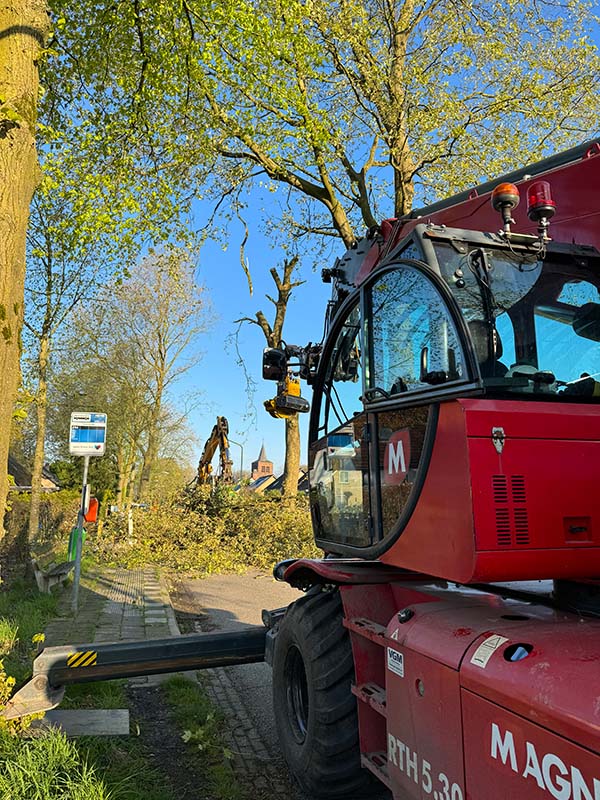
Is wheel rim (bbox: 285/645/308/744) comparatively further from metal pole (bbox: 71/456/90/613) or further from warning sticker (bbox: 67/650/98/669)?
metal pole (bbox: 71/456/90/613)

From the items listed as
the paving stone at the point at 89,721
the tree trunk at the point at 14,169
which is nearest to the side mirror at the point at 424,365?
the tree trunk at the point at 14,169

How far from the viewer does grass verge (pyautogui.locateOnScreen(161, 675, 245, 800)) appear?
13.1 feet

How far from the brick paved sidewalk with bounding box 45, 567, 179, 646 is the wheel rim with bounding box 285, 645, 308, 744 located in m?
Answer: 3.52

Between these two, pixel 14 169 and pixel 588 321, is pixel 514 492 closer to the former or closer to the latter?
pixel 588 321

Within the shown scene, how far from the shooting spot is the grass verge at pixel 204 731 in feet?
13.1

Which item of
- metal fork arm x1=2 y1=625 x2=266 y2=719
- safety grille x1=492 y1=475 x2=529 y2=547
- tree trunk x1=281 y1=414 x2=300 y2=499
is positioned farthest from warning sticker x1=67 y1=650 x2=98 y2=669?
tree trunk x1=281 y1=414 x2=300 y2=499

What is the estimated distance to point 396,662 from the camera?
3029 mm

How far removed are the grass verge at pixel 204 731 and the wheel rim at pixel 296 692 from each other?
501mm

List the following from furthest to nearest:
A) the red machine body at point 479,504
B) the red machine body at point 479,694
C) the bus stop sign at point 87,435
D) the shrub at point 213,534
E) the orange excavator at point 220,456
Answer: the orange excavator at point 220,456
the shrub at point 213,534
the bus stop sign at point 87,435
the red machine body at point 479,504
the red machine body at point 479,694

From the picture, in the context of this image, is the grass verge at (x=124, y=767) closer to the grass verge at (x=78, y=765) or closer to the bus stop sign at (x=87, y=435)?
the grass verge at (x=78, y=765)

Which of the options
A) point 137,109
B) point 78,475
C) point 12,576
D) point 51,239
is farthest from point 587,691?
point 78,475

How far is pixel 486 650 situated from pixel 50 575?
826cm

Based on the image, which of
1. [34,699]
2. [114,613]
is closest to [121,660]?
[34,699]

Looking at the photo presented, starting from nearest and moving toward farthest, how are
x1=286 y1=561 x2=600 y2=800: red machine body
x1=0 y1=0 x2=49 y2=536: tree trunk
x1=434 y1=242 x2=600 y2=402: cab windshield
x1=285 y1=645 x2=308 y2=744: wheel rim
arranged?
x1=286 y1=561 x2=600 y2=800: red machine body < x1=434 y1=242 x2=600 y2=402: cab windshield < x1=0 y1=0 x2=49 y2=536: tree trunk < x1=285 y1=645 x2=308 y2=744: wheel rim
